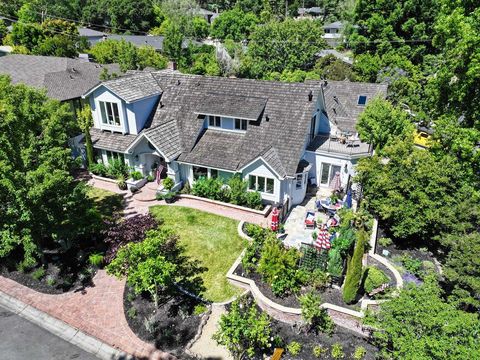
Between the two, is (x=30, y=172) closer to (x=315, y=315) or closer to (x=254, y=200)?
(x=254, y=200)

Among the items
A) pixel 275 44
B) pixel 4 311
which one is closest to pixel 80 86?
pixel 4 311

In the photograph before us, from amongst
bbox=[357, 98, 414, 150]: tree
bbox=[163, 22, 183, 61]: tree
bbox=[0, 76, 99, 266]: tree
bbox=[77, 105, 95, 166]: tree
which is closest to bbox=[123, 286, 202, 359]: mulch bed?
bbox=[0, 76, 99, 266]: tree

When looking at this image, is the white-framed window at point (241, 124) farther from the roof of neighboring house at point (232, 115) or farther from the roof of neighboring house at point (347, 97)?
the roof of neighboring house at point (347, 97)

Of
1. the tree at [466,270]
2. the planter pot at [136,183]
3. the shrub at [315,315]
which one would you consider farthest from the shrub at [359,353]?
the planter pot at [136,183]

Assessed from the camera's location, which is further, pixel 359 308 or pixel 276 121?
pixel 276 121

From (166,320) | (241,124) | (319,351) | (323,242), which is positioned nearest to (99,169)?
(241,124)

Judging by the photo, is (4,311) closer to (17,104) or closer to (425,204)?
(17,104)

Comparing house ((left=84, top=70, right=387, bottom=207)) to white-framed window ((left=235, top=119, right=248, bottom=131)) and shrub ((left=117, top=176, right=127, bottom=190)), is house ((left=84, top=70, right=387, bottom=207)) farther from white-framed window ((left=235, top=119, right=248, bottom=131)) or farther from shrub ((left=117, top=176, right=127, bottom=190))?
shrub ((left=117, top=176, right=127, bottom=190))
